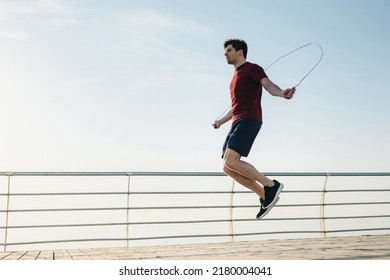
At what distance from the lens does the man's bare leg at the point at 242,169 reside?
4.21 metres

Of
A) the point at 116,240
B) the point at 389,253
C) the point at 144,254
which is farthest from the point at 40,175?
the point at 389,253

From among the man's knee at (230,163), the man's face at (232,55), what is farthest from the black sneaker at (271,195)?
the man's face at (232,55)

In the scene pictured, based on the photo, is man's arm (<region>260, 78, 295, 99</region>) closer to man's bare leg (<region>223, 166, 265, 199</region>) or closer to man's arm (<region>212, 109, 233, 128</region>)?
man's arm (<region>212, 109, 233, 128</region>)

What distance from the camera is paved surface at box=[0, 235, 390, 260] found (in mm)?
4340

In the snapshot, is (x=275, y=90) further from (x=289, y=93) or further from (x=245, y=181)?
(x=245, y=181)

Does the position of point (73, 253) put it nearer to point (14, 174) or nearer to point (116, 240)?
point (116, 240)

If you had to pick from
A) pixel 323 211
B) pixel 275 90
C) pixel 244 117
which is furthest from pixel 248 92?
pixel 323 211

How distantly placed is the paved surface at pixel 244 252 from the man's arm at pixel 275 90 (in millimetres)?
1405

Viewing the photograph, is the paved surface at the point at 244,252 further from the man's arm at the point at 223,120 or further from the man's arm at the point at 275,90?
the man's arm at the point at 275,90

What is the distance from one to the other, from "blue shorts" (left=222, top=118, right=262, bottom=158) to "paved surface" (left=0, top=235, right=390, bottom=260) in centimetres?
94

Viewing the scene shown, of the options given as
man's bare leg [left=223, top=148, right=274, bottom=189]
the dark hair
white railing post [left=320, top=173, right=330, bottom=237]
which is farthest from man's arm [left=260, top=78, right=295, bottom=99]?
white railing post [left=320, top=173, right=330, bottom=237]
